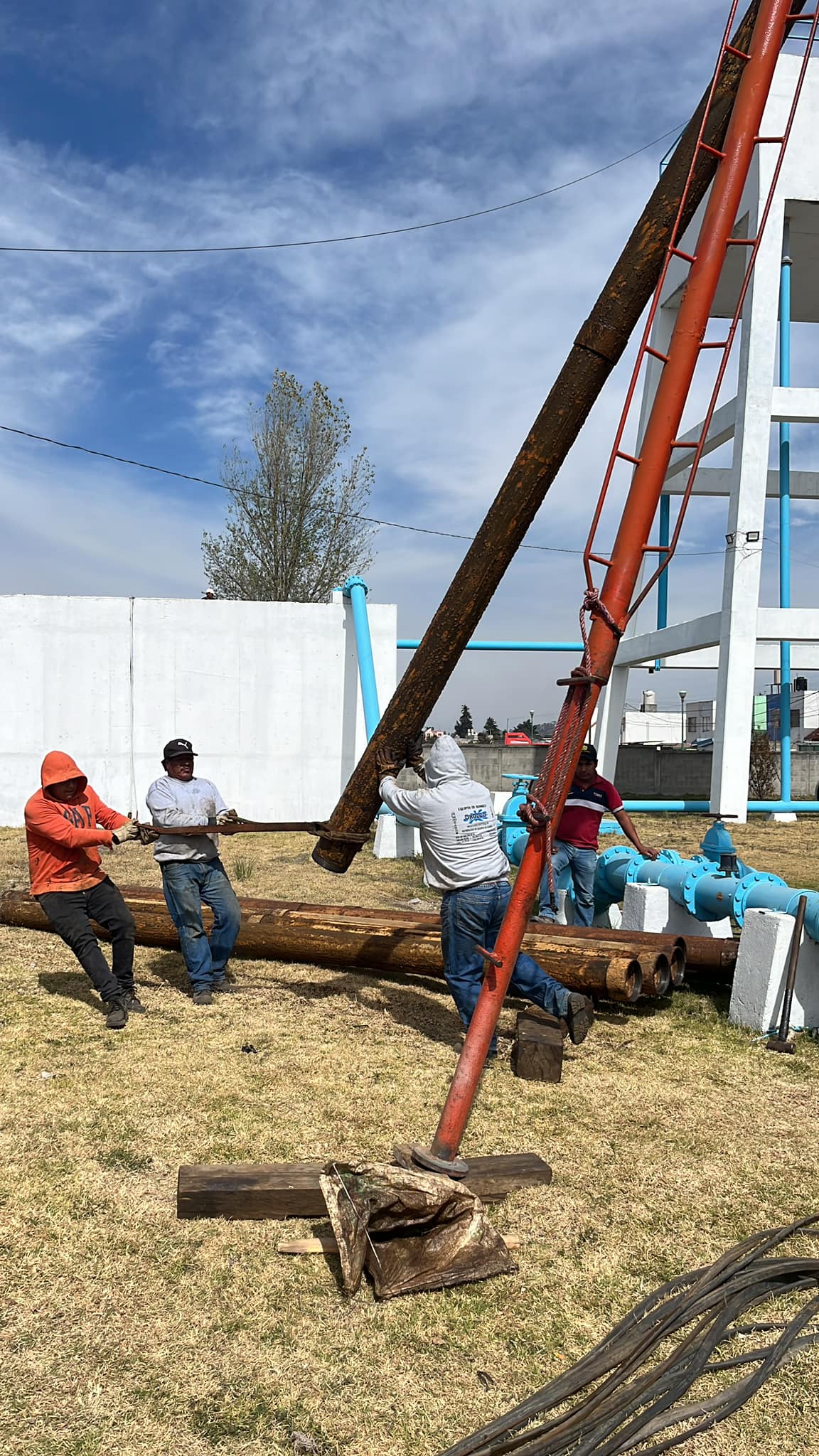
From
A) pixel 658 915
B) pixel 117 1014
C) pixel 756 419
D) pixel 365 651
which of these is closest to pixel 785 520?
pixel 756 419

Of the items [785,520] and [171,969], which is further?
[785,520]

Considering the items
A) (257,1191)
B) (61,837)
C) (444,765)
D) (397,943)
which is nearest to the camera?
(257,1191)

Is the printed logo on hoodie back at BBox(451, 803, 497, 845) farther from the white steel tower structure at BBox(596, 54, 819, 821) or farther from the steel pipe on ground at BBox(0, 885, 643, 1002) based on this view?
the white steel tower structure at BBox(596, 54, 819, 821)

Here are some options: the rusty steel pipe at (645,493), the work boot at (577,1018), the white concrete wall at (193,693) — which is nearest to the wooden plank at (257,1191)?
the rusty steel pipe at (645,493)

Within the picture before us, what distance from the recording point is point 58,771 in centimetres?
616

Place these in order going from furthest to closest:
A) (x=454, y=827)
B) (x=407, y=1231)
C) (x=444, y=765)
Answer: (x=444, y=765) → (x=454, y=827) → (x=407, y=1231)

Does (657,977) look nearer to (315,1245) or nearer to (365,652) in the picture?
(315,1245)

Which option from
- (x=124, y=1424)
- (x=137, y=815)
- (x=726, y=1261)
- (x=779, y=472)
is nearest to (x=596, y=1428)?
(x=726, y=1261)

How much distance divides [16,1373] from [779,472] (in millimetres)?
19478

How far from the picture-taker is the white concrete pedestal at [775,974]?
5988mm

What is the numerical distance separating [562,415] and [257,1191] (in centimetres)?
362

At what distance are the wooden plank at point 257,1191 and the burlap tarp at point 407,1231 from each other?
0.29 meters

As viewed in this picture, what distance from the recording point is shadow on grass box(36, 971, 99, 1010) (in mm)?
6711

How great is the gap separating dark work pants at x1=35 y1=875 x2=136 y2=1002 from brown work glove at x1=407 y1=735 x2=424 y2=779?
2.27 metres
